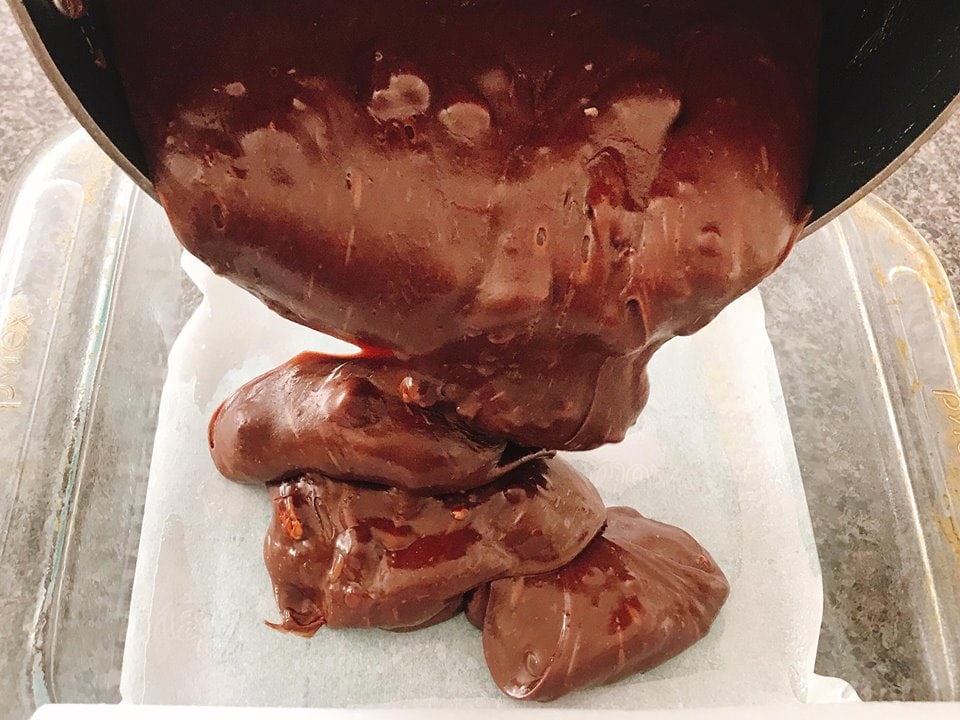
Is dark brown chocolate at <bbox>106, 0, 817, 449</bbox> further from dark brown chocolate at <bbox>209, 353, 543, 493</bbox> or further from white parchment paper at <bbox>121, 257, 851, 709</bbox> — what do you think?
white parchment paper at <bbox>121, 257, 851, 709</bbox>

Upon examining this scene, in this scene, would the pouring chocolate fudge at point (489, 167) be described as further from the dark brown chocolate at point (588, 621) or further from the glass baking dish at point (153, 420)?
the glass baking dish at point (153, 420)

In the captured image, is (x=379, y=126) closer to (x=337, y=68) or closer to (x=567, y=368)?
(x=337, y=68)

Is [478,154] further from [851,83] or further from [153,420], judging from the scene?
[153,420]

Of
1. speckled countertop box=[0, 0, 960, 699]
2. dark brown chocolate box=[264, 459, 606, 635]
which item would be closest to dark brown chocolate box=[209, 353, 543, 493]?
dark brown chocolate box=[264, 459, 606, 635]

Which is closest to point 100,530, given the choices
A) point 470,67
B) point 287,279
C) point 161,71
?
point 287,279

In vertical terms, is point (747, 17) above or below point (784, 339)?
above

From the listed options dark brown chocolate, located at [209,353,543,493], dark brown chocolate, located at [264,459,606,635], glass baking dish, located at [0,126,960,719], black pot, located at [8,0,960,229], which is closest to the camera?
black pot, located at [8,0,960,229]
